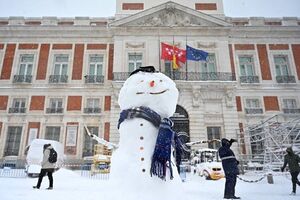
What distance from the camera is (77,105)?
1639cm

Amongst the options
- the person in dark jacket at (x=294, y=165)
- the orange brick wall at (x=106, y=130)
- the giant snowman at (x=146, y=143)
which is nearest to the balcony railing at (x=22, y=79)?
the orange brick wall at (x=106, y=130)

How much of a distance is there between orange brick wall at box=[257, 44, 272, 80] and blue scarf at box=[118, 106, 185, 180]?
658 inches

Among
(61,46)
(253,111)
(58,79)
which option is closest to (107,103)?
(58,79)

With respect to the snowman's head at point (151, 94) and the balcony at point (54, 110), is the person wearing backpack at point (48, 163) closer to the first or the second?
the snowman's head at point (151, 94)

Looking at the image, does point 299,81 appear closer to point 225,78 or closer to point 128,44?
point 225,78

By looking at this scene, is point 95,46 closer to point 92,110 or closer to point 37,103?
point 92,110

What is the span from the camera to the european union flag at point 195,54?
15781 mm

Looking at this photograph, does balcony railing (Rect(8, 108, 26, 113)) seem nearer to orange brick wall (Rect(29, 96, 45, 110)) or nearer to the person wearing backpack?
orange brick wall (Rect(29, 96, 45, 110))

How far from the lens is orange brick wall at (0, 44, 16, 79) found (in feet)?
56.0

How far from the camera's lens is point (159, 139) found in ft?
8.78

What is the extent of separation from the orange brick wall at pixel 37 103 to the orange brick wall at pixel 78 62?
9.18 ft

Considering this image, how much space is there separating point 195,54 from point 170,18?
4.17m

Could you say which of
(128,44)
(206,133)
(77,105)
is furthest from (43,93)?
(206,133)

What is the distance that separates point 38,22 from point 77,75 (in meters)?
6.33
